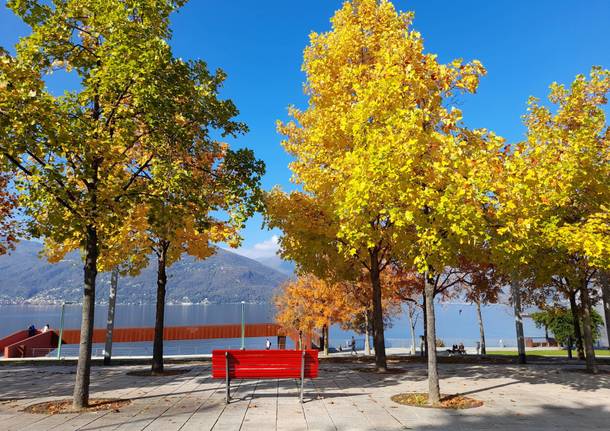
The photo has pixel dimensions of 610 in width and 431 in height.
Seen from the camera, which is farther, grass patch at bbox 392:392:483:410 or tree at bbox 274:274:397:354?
tree at bbox 274:274:397:354

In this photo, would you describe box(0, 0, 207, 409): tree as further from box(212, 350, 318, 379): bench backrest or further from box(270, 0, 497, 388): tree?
box(270, 0, 497, 388): tree

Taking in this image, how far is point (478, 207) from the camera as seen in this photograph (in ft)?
30.8

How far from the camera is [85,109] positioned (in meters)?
10.3

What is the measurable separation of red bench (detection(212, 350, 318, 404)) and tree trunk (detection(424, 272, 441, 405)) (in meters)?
2.62

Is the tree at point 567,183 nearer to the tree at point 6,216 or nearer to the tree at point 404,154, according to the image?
the tree at point 404,154

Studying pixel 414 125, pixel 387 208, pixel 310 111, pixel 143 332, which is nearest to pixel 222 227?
pixel 310 111

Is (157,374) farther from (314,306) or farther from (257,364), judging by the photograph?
(314,306)

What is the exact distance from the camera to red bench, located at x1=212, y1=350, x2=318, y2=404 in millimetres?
10016

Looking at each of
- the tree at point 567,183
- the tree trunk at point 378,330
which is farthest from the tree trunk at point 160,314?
the tree at point 567,183

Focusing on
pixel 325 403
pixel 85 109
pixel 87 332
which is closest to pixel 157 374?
pixel 87 332

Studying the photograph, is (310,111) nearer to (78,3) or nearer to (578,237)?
(78,3)

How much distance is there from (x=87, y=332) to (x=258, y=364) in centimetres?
392

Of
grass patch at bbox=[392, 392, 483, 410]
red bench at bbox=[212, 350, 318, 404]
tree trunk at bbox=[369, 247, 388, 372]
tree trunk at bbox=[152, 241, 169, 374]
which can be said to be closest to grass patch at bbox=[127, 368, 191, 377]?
tree trunk at bbox=[152, 241, 169, 374]

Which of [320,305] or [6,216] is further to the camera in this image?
[320,305]
